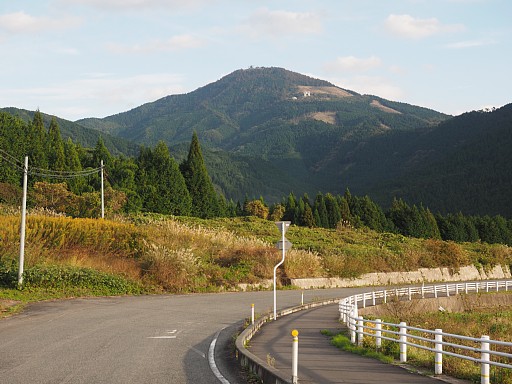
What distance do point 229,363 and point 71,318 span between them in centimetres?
999

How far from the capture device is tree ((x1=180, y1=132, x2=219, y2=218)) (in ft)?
274

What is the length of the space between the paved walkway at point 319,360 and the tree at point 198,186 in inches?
2483

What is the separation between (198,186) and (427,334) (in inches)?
2600

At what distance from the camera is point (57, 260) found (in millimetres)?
32062

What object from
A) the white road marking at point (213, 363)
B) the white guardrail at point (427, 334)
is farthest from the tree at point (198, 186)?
the white road marking at point (213, 363)

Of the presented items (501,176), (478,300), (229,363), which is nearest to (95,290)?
(229,363)

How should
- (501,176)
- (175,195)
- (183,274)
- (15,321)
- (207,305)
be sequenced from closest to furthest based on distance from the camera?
(15,321) → (207,305) → (183,274) → (175,195) → (501,176)

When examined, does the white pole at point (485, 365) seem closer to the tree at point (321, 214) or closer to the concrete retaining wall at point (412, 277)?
the concrete retaining wall at point (412, 277)

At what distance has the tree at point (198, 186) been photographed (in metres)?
83.4

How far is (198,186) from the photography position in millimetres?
85000

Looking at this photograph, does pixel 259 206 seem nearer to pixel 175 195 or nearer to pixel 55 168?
pixel 175 195

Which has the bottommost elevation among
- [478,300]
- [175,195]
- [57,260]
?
[478,300]

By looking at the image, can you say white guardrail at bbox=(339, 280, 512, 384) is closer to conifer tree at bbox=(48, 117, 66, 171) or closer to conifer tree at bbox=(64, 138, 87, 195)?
conifer tree at bbox=(64, 138, 87, 195)

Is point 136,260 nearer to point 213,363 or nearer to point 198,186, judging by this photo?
point 213,363
